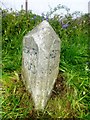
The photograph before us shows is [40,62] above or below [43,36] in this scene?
below

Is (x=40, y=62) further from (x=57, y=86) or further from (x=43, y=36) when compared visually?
(x=57, y=86)

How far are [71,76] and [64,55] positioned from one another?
527 millimetres

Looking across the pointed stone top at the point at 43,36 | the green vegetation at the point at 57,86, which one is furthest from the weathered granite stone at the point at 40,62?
the green vegetation at the point at 57,86

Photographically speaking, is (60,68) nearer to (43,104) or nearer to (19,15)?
(43,104)

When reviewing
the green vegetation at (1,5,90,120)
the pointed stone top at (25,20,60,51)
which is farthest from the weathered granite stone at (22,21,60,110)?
the green vegetation at (1,5,90,120)

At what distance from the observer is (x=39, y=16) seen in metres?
5.77

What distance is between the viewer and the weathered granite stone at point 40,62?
347 cm

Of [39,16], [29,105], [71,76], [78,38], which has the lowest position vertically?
[29,105]

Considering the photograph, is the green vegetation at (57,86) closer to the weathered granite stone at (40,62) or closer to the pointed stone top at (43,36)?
the weathered granite stone at (40,62)

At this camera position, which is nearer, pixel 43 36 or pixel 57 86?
pixel 43 36

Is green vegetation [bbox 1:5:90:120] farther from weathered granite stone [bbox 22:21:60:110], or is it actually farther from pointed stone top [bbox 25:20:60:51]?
pointed stone top [bbox 25:20:60:51]

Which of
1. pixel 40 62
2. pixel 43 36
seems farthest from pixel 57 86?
pixel 43 36

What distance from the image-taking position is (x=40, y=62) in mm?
3461

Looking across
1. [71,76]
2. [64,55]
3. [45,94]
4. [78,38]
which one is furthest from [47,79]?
[78,38]
